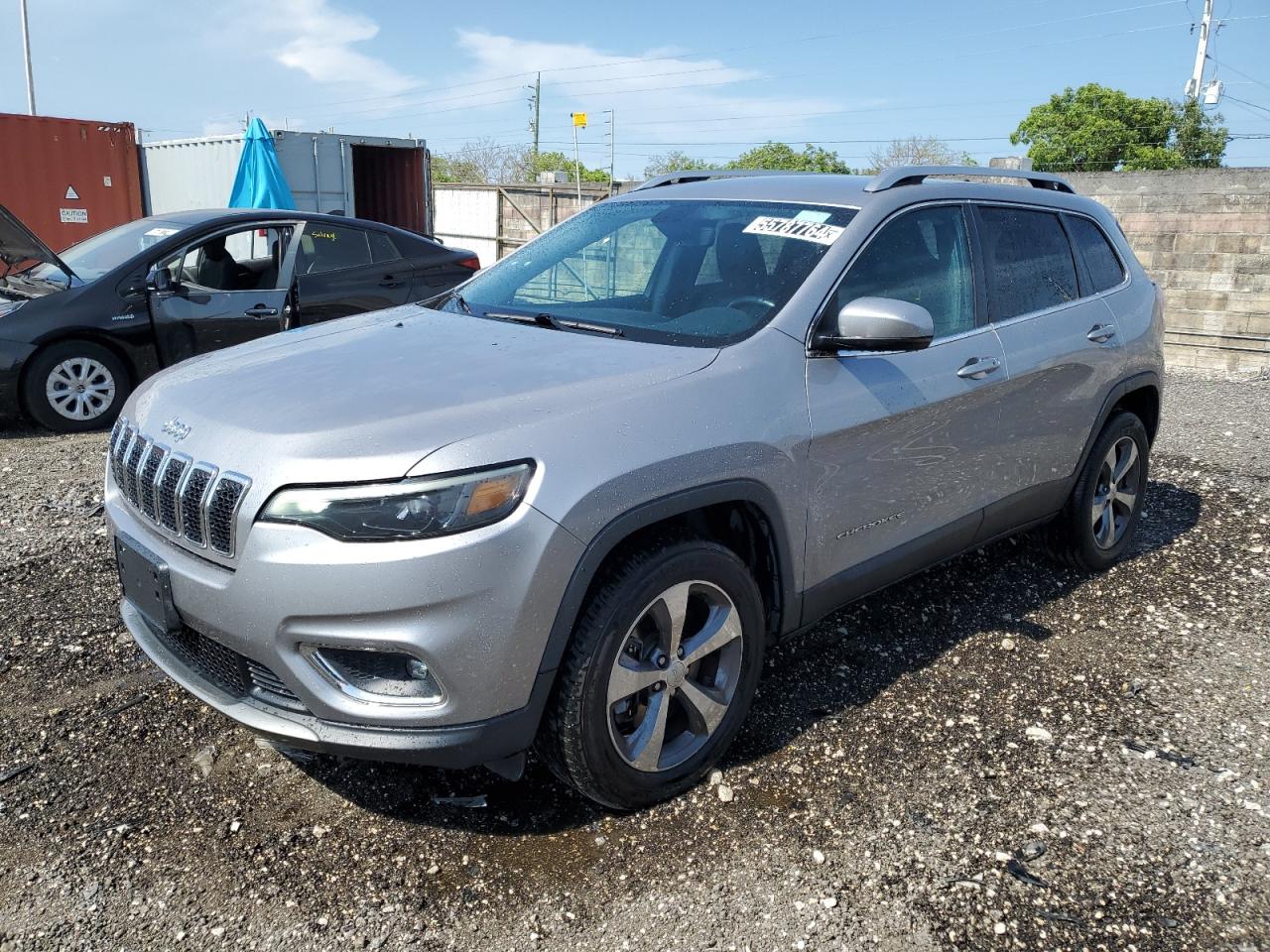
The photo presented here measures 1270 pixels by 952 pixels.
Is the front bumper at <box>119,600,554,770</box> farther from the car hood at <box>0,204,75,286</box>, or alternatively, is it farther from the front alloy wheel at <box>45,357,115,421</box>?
the front alloy wheel at <box>45,357,115,421</box>

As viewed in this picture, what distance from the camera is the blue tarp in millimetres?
13688

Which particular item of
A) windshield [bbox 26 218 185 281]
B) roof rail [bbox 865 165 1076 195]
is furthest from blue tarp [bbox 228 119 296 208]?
roof rail [bbox 865 165 1076 195]

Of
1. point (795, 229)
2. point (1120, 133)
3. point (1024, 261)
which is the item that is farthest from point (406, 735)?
point (1120, 133)

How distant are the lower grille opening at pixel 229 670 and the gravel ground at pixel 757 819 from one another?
464 mm

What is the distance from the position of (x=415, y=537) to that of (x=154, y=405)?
1.11 metres

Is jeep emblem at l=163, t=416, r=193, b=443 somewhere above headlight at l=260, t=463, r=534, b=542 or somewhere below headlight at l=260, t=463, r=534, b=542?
above

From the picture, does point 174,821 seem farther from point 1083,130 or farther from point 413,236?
point 1083,130

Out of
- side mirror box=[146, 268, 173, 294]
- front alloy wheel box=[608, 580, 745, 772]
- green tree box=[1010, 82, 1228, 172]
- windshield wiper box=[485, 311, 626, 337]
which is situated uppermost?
green tree box=[1010, 82, 1228, 172]

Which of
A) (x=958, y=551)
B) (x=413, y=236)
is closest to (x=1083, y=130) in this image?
(x=413, y=236)

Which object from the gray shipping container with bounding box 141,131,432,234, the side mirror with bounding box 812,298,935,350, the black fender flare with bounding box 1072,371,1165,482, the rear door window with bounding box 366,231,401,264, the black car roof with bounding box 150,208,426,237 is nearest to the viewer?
the side mirror with bounding box 812,298,935,350

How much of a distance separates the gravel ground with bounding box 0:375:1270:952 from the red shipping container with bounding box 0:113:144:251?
491 inches

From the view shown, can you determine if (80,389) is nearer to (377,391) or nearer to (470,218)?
(377,391)

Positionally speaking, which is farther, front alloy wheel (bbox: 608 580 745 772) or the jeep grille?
front alloy wheel (bbox: 608 580 745 772)

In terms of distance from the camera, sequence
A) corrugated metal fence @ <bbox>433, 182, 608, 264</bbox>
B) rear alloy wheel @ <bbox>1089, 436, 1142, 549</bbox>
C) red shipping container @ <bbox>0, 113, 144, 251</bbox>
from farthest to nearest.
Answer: corrugated metal fence @ <bbox>433, 182, 608, 264</bbox>
red shipping container @ <bbox>0, 113, 144, 251</bbox>
rear alloy wheel @ <bbox>1089, 436, 1142, 549</bbox>
